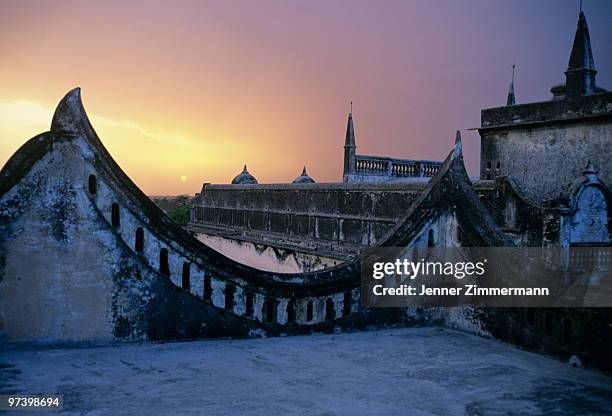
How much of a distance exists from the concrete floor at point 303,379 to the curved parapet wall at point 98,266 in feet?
0.92

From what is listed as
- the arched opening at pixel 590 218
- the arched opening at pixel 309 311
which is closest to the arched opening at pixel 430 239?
the arched opening at pixel 309 311

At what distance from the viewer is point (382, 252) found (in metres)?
7.98

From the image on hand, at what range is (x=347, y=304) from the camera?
7871mm

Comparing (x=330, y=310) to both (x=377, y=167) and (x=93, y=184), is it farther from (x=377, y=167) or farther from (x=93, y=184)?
(x=377, y=167)

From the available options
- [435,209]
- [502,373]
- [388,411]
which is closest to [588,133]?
[435,209]

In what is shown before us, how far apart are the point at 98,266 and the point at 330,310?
2981 millimetres

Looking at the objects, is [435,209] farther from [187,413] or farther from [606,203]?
[606,203]

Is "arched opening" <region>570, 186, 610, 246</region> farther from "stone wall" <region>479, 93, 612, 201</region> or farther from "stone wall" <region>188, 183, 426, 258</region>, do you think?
"stone wall" <region>188, 183, 426, 258</region>

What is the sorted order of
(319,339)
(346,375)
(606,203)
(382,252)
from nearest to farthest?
(346,375) < (319,339) < (382,252) < (606,203)

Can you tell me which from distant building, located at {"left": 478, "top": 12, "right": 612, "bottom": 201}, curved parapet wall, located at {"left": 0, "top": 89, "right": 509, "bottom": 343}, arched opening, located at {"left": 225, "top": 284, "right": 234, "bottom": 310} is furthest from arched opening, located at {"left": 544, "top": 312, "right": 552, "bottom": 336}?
distant building, located at {"left": 478, "top": 12, "right": 612, "bottom": 201}

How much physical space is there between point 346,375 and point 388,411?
3.41 ft

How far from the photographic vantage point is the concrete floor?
4.94 metres

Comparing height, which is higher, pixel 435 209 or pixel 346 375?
pixel 435 209

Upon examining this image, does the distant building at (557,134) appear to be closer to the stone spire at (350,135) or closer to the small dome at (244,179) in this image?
the stone spire at (350,135)
